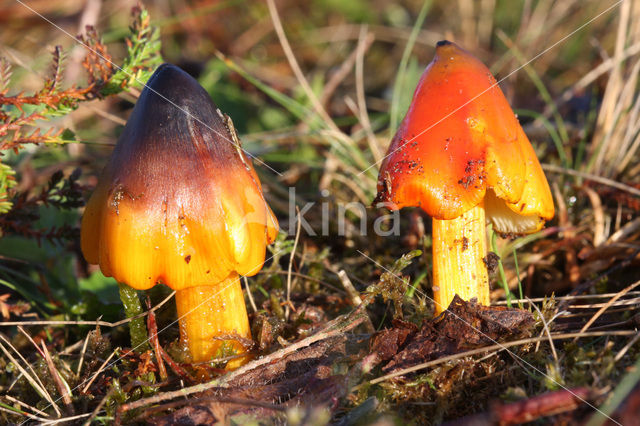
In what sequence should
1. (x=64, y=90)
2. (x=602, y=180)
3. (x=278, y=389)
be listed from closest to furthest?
(x=278, y=389) → (x=64, y=90) → (x=602, y=180)

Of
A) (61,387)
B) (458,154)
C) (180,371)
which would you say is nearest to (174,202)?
(180,371)

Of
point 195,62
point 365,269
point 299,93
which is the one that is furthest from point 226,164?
point 195,62

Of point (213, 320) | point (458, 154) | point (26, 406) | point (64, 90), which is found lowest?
point (26, 406)

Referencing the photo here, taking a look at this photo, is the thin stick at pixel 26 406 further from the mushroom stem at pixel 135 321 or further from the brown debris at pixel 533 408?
the brown debris at pixel 533 408

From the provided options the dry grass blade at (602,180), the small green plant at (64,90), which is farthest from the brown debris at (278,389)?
the dry grass blade at (602,180)

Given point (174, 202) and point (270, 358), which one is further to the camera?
point (270, 358)

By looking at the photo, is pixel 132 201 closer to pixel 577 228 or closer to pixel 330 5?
pixel 577 228

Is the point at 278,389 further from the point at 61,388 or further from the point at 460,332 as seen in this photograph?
the point at 61,388

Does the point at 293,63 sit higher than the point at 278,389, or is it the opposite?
the point at 293,63
